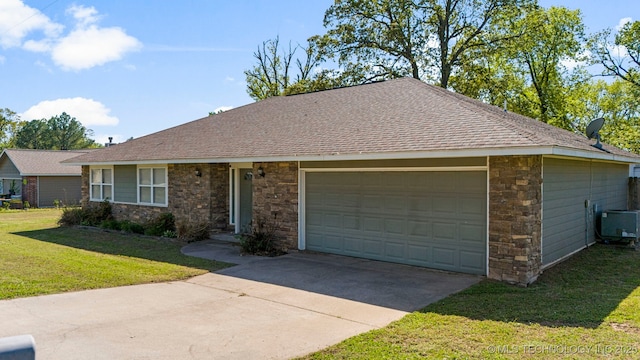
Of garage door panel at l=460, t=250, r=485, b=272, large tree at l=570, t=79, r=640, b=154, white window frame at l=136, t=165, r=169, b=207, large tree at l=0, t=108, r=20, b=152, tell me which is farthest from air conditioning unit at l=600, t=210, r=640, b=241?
large tree at l=0, t=108, r=20, b=152

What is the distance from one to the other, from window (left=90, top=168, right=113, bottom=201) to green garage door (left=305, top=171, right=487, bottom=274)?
967 centimetres

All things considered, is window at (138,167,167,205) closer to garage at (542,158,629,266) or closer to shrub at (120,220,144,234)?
shrub at (120,220,144,234)

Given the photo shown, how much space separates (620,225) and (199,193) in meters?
11.4

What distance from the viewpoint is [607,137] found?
31.3m

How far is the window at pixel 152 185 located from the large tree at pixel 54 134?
52.7m

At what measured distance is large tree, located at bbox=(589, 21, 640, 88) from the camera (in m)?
28.7

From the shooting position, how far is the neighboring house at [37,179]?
91.6ft

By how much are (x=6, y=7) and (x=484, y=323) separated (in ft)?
36.3

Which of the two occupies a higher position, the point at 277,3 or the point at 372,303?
the point at 277,3

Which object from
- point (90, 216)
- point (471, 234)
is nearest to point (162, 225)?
point (90, 216)

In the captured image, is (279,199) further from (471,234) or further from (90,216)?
(90,216)

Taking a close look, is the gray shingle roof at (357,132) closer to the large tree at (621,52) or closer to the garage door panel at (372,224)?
the garage door panel at (372,224)

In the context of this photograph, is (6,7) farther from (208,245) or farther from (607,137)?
(607,137)

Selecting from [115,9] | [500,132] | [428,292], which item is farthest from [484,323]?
[115,9]
